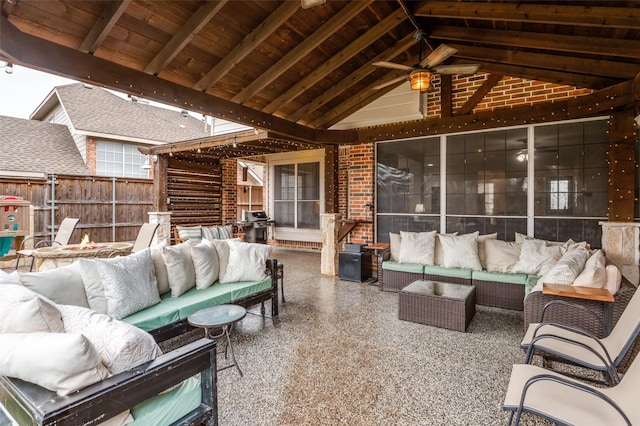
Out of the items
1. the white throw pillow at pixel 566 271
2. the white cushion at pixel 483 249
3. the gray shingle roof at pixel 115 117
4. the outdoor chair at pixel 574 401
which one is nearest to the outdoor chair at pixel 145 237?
the white cushion at pixel 483 249

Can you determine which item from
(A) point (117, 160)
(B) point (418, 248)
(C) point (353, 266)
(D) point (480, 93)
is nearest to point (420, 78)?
(D) point (480, 93)

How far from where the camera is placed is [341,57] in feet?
15.8

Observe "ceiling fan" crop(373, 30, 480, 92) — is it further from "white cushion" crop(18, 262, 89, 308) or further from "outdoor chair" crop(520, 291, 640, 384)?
"white cushion" crop(18, 262, 89, 308)

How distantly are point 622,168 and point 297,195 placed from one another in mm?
6810

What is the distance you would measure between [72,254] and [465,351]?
4.92m

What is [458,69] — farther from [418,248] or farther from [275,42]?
[418,248]

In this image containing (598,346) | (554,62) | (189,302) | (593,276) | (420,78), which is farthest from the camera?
(554,62)

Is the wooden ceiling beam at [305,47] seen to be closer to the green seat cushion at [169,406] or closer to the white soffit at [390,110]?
the white soffit at [390,110]

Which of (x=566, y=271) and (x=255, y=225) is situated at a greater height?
(x=255, y=225)

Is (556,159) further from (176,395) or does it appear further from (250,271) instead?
(176,395)

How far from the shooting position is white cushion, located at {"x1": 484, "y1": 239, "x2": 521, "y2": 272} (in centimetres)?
457

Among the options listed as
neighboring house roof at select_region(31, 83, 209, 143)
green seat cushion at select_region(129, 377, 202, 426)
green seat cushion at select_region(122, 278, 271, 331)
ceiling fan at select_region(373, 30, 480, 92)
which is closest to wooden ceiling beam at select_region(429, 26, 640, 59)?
ceiling fan at select_region(373, 30, 480, 92)

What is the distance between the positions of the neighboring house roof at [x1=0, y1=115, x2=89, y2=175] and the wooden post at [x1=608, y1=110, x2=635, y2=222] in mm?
12069

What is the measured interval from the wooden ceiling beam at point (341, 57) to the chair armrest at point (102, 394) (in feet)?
14.4
